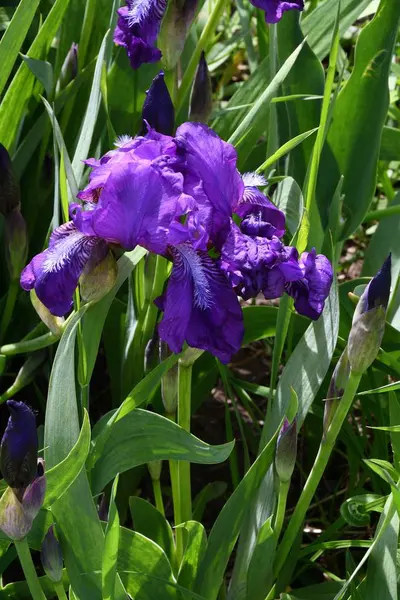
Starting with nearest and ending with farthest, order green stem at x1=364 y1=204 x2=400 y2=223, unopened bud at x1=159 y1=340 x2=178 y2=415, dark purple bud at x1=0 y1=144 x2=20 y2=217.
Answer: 1. unopened bud at x1=159 y1=340 x2=178 y2=415
2. dark purple bud at x1=0 y1=144 x2=20 y2=217
3. green stem at x1=364 y1=204 x2=400 y2=223

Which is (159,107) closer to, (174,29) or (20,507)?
(174,29)

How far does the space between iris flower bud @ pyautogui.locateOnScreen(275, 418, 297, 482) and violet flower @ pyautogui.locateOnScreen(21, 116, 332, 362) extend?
0.13 metres

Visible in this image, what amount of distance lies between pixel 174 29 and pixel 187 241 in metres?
0.36

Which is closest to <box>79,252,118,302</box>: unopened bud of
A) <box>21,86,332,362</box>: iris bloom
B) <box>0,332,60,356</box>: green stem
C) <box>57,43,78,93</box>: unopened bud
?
<box>21,86,332,362</box>: iris bloom

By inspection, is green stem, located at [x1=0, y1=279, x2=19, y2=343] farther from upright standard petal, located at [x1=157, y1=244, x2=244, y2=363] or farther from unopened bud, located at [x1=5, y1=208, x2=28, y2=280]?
upright standard petal, located at [x1=157, y1=244, x2=244, y2=363]

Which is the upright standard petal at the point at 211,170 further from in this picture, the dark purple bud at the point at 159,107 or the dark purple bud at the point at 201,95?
the dark purple bud at the point at 201,95

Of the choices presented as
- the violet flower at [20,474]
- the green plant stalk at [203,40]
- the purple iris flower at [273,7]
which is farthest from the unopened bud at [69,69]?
A: the violet flower at [20,474]

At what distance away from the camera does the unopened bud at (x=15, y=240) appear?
3.58 ft

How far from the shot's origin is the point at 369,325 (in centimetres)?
78

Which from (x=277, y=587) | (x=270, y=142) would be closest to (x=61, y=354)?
(x=277, y=587)

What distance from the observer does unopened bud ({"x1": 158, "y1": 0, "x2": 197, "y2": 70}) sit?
0.96 meters

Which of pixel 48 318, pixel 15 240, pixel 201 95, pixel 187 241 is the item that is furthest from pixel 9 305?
pixel 187 241

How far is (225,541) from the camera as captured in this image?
2.86 feet

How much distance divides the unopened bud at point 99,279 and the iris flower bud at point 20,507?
0.55ft
